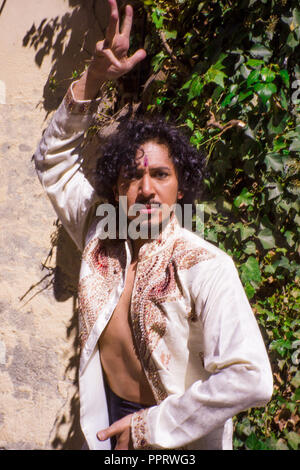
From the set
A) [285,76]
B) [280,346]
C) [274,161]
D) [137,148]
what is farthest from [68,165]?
[280,346]

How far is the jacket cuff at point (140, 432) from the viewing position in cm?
138

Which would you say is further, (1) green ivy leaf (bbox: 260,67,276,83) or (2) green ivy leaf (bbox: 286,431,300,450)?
(2) green ivy leaf (bbox: 286,431,300,450)

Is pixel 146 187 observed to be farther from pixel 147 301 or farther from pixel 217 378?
pixel 217 378

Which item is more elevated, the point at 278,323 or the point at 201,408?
the point at 201,408

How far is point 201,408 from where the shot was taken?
127cm

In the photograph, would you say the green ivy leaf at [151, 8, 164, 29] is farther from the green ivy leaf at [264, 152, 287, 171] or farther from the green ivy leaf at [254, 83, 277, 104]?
the green ivy leaf at [264, 152, 287, 171]

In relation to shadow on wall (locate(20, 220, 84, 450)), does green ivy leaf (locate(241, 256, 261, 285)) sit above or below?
above

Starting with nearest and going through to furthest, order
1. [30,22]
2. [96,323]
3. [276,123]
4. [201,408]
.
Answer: [201,408]
[96,323]
[276,123]
[30,22]

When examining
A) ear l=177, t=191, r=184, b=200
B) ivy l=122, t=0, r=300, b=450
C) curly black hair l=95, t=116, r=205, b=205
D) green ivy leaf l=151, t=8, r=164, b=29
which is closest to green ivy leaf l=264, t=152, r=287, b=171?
ivy l=122, t=0, r=300, b=450

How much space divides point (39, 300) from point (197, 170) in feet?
4.22

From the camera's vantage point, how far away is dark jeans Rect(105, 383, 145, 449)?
1.67 meters

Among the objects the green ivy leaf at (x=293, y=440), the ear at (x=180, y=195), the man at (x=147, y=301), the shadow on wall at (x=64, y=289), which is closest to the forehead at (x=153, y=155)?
the man at (x=147, y=301)

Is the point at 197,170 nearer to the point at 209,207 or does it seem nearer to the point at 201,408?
the point at 209,207
